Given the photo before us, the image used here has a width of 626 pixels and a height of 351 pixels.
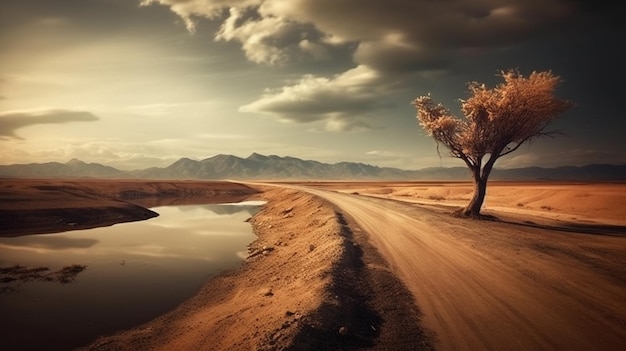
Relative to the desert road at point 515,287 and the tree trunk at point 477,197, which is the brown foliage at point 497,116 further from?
the desert road at point 515,287

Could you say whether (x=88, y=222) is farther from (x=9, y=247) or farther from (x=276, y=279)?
(x=276, y=279)

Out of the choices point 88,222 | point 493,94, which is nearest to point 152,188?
point 88,222

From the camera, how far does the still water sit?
405 inches

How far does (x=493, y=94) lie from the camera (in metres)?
24.0

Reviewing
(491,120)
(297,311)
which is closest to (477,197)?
(491,120)

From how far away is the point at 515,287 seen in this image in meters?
9.26

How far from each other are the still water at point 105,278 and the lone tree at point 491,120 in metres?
17.0

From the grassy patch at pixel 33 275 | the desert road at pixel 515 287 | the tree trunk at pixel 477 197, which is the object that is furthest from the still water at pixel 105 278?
the tree trunk at pixel 477 197

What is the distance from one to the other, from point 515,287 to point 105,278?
1626cm

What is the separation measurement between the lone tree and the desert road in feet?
28.8

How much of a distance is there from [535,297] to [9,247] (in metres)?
28.6

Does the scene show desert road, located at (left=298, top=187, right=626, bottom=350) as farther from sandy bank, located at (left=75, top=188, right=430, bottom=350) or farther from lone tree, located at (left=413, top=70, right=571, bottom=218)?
lone tree, located at (left=413, top=70, right=571, bottom=218)

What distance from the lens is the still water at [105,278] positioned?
10.3m

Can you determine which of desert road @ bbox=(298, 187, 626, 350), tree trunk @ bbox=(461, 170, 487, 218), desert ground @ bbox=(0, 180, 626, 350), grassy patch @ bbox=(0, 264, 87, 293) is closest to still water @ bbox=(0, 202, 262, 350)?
grassy patch @ bbox=(0, 264, 87, 293)
